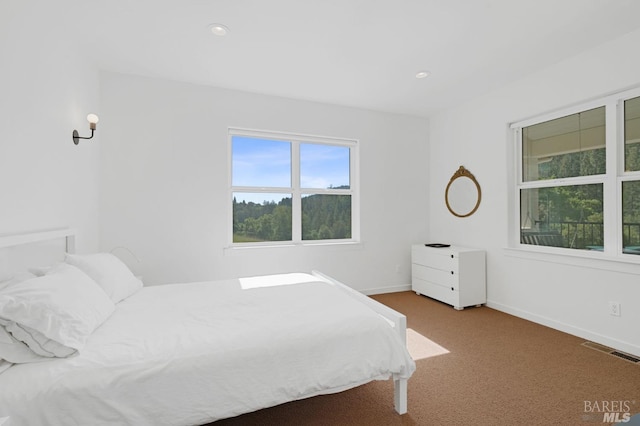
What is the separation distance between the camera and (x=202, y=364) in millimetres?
1372

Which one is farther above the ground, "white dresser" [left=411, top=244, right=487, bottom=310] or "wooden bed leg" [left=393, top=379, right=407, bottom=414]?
"white dresser" [left=411, top=244, right=487, bottom=310]

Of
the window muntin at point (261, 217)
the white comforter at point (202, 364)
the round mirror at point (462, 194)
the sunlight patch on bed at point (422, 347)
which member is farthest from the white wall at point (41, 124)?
the round mirror at point (462, 194)

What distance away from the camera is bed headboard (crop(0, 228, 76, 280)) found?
5.17 ft

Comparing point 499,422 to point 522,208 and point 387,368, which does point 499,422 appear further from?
point 522,208

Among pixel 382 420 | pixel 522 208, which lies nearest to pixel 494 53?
pixel 522 208

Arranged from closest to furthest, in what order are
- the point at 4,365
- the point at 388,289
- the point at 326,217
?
the point at 4,365, the point at 326,217, the point at 388,289

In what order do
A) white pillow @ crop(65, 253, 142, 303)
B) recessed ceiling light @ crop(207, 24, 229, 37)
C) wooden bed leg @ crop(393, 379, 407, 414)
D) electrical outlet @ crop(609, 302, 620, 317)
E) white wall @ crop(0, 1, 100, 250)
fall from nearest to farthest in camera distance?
1. white wall @ crop(0, 1, 100, 250)
2. wooden bed leg @ crop(393, 379, 407, 414)
3. white pillow @ crop(65, 253, 142, 303)
4. recessed ceiling light @ crop(207, 24, 229, 37)
5. electrical outlet @ crop(609, 302, 620, 317)

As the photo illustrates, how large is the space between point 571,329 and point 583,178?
1.42 m

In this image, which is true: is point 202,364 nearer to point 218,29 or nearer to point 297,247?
point 218,29

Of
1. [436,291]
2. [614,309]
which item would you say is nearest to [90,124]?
[436,291]

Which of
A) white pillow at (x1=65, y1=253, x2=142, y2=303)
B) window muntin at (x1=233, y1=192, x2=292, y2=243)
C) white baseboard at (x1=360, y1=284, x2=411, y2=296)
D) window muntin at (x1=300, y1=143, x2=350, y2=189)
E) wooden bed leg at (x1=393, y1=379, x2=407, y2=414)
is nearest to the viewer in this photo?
wooden bed leg at (x1=393, y1=379, x2=407, y2=414)

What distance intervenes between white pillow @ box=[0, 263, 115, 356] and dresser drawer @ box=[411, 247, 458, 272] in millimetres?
3405

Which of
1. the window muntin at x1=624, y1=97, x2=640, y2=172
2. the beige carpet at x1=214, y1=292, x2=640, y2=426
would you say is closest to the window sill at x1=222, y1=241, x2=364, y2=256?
the beige carpet at x1=214, y1=292, x2=640, y2=426

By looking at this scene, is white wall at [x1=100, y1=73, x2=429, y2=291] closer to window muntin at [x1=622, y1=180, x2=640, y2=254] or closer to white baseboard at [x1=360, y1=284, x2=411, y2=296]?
white baseboard at [x1=360, y1=284, x2=411, y2=296]
